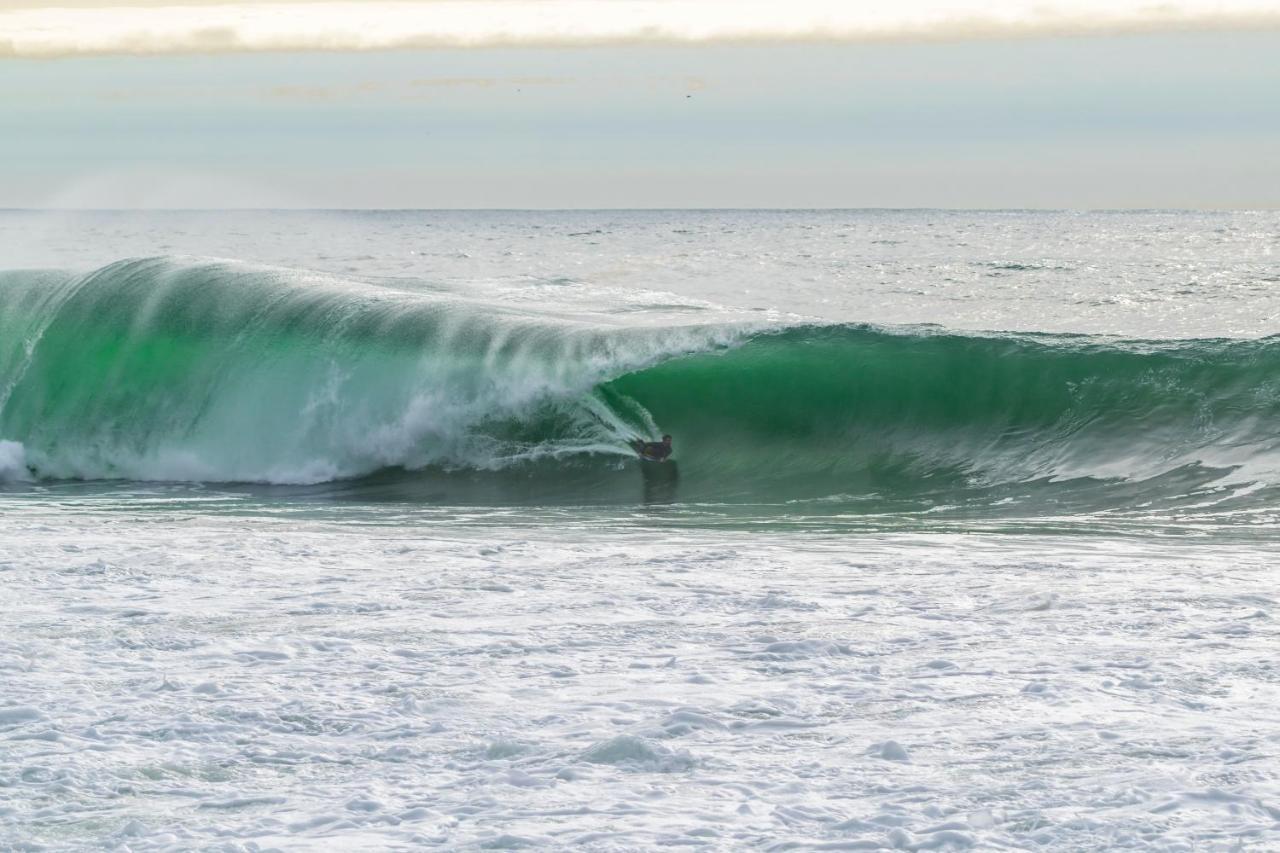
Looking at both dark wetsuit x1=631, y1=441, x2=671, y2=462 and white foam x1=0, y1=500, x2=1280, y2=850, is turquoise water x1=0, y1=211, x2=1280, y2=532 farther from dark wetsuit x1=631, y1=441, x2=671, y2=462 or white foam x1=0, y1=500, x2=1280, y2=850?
white foam x1=0, y1=500, x2=1280, y2=850

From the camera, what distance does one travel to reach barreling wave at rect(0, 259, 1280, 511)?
465 inches

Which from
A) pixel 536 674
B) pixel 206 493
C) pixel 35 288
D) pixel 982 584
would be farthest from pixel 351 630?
pixel 35 288

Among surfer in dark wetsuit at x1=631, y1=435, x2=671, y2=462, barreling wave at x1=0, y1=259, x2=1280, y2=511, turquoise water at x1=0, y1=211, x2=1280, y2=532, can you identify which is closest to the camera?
turquoise water at x1=0, y1=211, x2=1280, y2=532

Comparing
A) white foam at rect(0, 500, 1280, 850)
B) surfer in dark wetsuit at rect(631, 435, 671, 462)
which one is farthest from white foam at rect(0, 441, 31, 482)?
white foam at rect(0, 500, 1280, 850)

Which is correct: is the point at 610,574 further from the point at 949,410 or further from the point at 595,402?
the point at 949,410

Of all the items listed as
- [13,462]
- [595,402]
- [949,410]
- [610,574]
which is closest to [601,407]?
[595,402]

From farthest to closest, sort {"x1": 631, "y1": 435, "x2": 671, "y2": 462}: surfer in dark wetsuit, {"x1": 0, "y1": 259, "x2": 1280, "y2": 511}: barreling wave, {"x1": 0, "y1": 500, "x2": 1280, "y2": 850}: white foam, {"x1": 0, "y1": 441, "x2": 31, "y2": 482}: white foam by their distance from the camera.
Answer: {"x1": 0, "y1": 441, "x2": 31, "y2": 482}: white foam < {"x1": 631, "y1": 435, "x2": 671, "y2": 462}: surfer in dark wetsuit < {"x1": 0, "y1": 259, "x2": 1280, "y2": 511}: barreling wave < {"x1": 0, "y1": 500, "x2": 1280, "y2": 850}: white foam

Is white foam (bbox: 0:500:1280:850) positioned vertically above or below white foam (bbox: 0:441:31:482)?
below

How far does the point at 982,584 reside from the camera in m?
6.63

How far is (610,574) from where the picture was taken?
274 inches

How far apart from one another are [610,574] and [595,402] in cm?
641

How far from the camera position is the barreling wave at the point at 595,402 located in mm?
11820

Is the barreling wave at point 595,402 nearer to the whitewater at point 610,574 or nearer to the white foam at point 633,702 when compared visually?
the whitewater at point 610,574

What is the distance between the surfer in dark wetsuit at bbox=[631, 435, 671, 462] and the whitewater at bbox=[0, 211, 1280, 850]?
18cm
